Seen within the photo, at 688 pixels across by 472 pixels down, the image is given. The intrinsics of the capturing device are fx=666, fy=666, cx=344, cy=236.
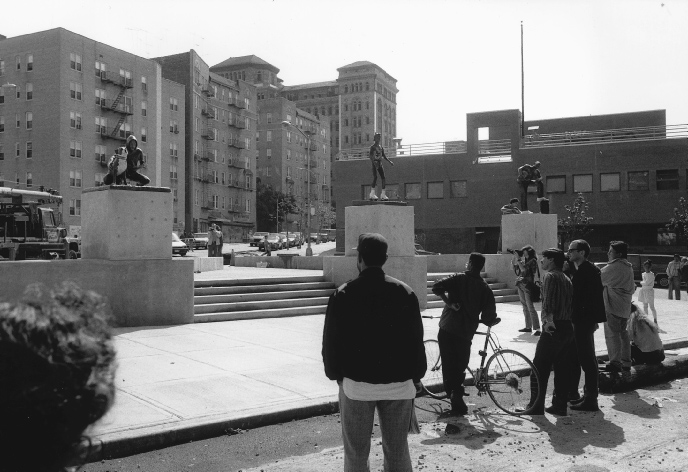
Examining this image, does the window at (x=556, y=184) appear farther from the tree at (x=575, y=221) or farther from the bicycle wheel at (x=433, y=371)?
the bicycle wheel at (x=433, y=371)

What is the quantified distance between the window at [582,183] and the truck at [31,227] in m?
34.3

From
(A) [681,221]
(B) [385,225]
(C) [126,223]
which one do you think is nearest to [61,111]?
(B) [385,225]

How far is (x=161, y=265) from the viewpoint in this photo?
13.7 metres

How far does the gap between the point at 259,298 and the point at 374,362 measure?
486 inches

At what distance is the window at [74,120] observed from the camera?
A: 6002 cm

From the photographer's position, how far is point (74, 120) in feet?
198

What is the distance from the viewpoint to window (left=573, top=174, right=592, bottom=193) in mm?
47188

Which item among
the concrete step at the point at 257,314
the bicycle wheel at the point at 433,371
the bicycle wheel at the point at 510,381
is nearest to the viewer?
the bicycle wheel at the point at 510,381

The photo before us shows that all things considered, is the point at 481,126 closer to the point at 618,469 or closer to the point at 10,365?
the point at 618,469

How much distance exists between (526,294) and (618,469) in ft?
26.4

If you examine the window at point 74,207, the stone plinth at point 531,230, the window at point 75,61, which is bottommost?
the stone plinth at point 531,230

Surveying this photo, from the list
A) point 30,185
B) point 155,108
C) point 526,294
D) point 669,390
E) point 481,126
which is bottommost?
point 669,390

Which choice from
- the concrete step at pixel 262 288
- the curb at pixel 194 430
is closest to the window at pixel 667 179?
the concrete step at pixel 262 288

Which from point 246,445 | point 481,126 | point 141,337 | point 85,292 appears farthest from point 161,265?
point 481,126
